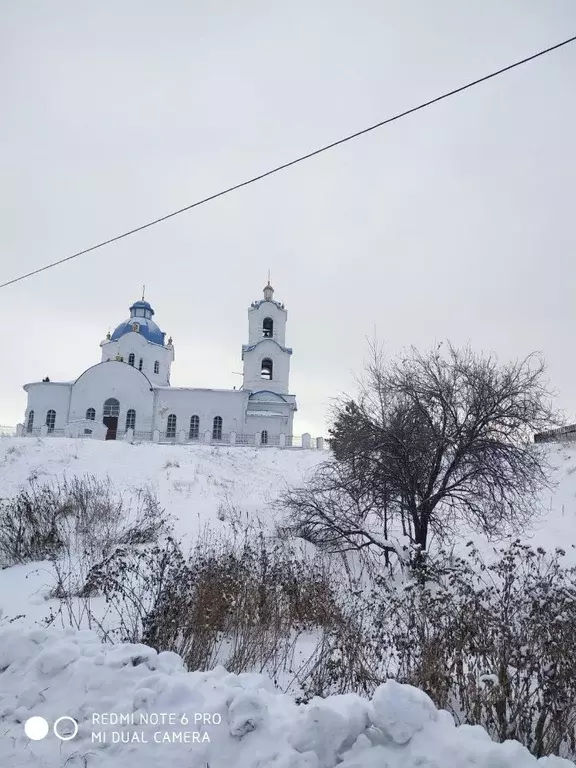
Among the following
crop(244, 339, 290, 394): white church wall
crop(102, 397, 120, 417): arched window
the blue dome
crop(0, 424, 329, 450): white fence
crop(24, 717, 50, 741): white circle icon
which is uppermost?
the blue dome

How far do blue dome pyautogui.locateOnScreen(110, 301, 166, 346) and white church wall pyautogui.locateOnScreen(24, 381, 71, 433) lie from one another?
7390mm

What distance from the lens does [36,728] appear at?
9.86ft

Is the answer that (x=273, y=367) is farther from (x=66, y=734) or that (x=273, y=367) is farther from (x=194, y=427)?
(x=66, y=734)

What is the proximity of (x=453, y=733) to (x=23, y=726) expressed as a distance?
255cm

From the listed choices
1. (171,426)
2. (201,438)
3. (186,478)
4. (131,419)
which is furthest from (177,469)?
(131,419)

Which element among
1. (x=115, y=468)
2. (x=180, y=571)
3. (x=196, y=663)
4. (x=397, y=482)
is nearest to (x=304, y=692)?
(x=196, y=663)

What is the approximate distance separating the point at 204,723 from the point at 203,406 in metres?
32.6

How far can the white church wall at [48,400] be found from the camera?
3422 cm

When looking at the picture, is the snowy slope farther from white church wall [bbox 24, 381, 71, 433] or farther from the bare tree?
white church wall [bbox 24, 381, 71, 433]

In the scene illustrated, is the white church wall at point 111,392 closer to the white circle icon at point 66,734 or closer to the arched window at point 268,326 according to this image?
the arched window at point 268,326

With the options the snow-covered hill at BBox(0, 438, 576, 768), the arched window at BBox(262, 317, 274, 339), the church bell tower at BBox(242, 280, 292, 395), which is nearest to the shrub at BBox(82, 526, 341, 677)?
the snow-covered hill at BBox(0, 438, 576, 768)

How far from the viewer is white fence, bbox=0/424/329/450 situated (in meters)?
30.6

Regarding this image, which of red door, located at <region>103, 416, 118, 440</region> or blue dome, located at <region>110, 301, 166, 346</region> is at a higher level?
blue dome, located at <region>110, 301, 166, 346</region>

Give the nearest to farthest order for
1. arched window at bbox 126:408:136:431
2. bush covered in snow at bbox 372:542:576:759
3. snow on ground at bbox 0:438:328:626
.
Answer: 1. bush covered in snow at bbox 372:542:576:759
2. snow on ground at bbox 0:438:328:626
3. arched window at bbox 126:408:136:431
